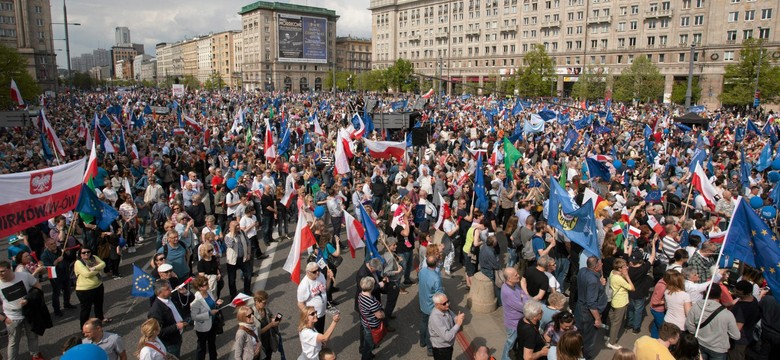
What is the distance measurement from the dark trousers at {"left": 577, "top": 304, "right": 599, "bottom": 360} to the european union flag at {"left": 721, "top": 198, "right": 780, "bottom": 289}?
74.8 inches

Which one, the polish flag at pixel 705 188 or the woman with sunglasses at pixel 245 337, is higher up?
the polish flag at pixel 705 188

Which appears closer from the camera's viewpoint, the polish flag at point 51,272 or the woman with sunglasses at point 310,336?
the woman with sunglasses at point 310,336

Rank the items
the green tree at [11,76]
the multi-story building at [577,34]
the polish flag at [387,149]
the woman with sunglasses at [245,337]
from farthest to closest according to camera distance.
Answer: the multi-story building at [577,34] < the green tree at [11,76] < the polish flag at [387,149] < the woman with sunglasses at [245,337]

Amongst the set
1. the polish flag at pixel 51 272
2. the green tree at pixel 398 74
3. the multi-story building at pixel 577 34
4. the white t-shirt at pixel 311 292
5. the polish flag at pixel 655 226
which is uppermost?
the multi-story building at pixel 577 34

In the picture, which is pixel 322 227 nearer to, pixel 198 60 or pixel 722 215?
pixel 722 215

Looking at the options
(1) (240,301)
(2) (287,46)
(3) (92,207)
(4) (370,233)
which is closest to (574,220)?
(4) (370,233)

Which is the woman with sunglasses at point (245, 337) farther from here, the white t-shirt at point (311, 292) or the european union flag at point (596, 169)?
A: the european union flag at point (596, 169)

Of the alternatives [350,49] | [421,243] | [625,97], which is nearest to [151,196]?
[421,243]

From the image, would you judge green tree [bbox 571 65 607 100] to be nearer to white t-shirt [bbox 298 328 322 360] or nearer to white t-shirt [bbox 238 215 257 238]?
white t-shirt [bbox 238 215 257 238]

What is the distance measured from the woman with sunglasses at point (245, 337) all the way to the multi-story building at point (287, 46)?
128697mm

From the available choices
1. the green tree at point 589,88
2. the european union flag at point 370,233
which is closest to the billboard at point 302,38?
the green tree at point 589,88

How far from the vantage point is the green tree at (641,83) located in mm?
60781

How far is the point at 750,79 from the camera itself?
160 ft

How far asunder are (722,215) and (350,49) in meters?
152
